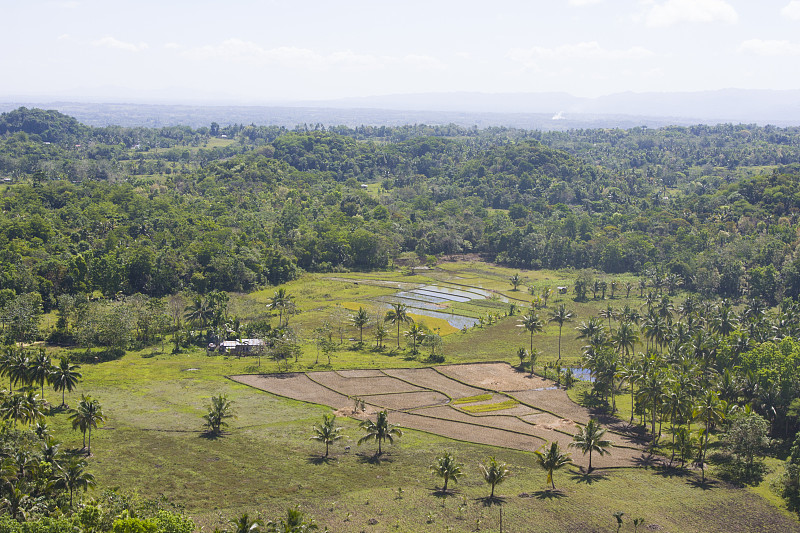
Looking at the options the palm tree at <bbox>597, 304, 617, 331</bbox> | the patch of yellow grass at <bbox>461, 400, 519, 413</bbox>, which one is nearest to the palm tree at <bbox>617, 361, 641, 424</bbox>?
the patch of yellow grass at <bbox>461, 400, 519, 413</bbox>

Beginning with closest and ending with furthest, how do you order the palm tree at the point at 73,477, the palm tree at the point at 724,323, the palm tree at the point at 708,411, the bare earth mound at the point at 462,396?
the palm tree at the point at 73,477
the palm tree at the point at 708,411
the bare earth mound at the point at 462,396
the palm tree at the point at 724,323

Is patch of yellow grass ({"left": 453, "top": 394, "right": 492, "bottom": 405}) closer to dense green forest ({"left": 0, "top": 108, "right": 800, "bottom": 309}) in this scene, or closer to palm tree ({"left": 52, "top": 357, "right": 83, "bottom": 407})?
palm tree ({"left": 52, "top": 357, "right": 83, "bottom": 407})

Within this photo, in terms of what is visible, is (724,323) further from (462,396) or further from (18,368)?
(18,368)

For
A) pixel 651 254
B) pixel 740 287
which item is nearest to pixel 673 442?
pixel 740 287

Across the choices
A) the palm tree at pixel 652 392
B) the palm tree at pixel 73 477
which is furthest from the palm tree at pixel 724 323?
the palm tree at pixel 73 477

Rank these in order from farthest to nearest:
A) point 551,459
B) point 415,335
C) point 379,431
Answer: point 415,335, point 379,431, point 551,459

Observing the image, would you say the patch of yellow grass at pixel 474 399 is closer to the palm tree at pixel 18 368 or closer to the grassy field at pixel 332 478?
the grassy field at pixel 332 478

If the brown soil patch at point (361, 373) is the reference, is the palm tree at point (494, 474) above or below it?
above

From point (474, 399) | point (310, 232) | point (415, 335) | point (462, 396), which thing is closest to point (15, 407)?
point (462, 396)
